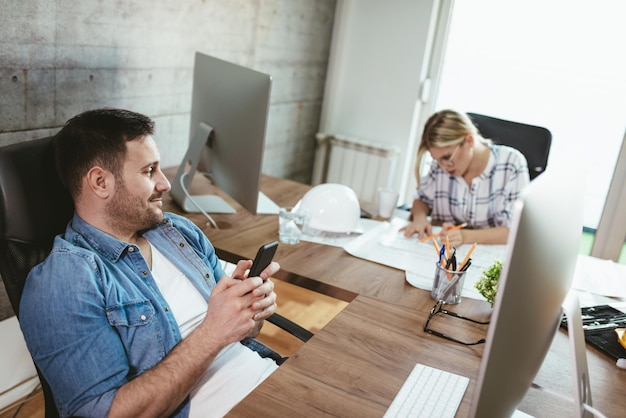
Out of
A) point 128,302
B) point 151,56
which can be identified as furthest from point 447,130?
point 128,302

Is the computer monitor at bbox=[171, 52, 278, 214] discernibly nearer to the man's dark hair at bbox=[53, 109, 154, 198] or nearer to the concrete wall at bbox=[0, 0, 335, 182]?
the concrete wall at bbox=[0, 0, 335, 182]

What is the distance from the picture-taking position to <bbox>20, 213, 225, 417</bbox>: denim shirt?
1.10 meters

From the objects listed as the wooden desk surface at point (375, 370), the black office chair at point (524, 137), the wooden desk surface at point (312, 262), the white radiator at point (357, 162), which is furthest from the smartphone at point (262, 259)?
the white radiator at point (357, 162)

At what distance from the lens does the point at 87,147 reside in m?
1.31

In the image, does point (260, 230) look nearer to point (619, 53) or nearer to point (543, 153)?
point (543, 153)

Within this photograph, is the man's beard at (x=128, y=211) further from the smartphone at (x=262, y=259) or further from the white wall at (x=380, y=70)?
the white wall at (x=380, y=70)

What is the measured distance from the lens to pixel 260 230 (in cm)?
197

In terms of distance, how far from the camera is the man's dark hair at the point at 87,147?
1309 millimetres

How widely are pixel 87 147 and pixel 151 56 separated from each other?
1236 mm

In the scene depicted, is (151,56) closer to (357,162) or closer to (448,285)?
(448,285)

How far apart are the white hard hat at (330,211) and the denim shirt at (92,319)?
2.50 feet

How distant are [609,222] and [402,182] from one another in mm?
1233

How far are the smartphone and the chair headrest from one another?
0.44 m

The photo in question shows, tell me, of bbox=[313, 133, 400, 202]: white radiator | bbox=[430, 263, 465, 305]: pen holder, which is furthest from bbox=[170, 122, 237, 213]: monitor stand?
bbox=[313, 133, 400, 202]: white radiator
